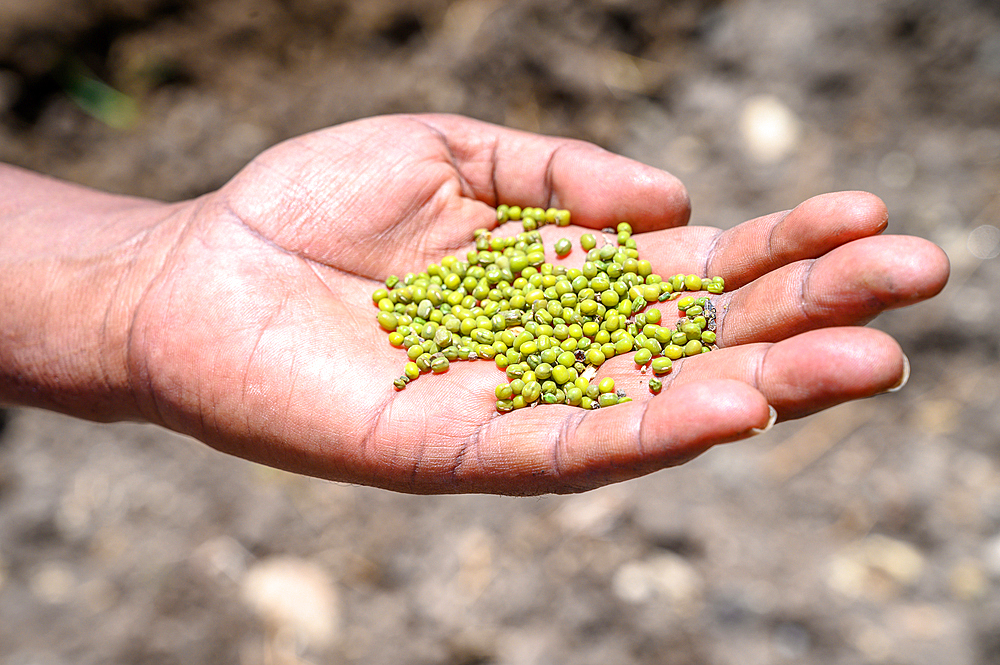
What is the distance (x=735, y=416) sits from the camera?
2.30m

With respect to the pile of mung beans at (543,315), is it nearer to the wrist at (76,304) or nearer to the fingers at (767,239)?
the fingers at (767,239)

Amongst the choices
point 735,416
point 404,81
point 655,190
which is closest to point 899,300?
point 735,416

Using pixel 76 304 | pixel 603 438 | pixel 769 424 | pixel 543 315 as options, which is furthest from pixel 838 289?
pixel 76 304

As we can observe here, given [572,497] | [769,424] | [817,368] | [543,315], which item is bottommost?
[572,497]

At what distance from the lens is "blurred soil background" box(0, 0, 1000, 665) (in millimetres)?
4391

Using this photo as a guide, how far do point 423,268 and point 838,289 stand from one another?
221cm

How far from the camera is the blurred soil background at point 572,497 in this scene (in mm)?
4391

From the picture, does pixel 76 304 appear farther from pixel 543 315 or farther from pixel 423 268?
pixel 543 315

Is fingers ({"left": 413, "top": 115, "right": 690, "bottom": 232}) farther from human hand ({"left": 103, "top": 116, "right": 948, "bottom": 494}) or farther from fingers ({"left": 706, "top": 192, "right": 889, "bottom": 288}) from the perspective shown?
fingers ({"left": 706, "top": 192, "right": 889, "bottom": 288})

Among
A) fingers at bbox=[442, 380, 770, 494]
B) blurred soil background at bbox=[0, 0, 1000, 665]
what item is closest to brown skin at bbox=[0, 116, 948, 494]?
fingers at bbox=[442, 380, 770, 494]

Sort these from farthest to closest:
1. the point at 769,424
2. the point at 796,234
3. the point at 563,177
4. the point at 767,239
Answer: the point at 563,177 → the point at 767,239 → the point at 796,234 → the point at 769,424

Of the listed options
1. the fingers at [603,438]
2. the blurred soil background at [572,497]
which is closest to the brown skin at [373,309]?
the fingers at [603,438]

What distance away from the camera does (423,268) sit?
12.9ft

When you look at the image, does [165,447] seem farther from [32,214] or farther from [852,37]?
[852,37]
